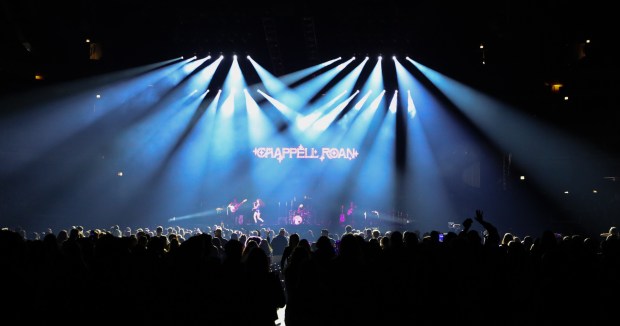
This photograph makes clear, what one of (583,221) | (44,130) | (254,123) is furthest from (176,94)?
(583,221)

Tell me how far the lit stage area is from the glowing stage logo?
58mm

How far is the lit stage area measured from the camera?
23.4m

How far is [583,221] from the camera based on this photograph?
23.8m

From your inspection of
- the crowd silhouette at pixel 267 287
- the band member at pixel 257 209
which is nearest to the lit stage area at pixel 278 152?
the band member at pixel 257 209

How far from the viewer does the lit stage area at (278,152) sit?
76.7 ft

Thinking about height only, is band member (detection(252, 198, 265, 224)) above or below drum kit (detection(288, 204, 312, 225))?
above

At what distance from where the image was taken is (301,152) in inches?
1019

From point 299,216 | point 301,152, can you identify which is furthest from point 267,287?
point 301,152

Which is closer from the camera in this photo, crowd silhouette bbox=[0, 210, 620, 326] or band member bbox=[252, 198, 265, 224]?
crowd silhouette bbox=[0, 210, 620, 326]

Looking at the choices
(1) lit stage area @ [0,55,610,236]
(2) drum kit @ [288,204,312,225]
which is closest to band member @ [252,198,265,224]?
(1) lit stage area @ [0,55,610,236]

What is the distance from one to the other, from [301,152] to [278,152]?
1109mm

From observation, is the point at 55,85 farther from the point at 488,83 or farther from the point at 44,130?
the point at 488,83

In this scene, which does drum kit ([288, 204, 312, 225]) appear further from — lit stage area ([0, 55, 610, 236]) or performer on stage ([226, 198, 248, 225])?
performer on stage ([226, 198, 248, 225])

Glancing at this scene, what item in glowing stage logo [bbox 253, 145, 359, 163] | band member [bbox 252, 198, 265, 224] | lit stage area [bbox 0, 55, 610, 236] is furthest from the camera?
glowing stage logo [bbox 253, 145, 359, 163]
